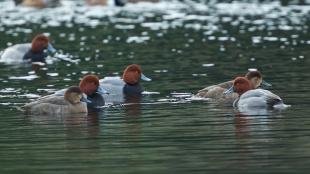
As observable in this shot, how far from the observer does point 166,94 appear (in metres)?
21.1

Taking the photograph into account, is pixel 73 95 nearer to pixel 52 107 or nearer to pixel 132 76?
pixel 52 107

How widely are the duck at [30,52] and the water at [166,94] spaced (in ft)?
2.17

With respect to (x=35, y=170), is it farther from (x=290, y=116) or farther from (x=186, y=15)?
(x=186, y=15)

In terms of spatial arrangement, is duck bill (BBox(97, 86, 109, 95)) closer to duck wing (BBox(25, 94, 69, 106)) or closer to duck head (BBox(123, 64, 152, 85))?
duck wing (BBox(25, 94, 69, 106))

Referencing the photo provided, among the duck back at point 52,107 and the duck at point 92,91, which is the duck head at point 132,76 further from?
the duck back at point 52,107

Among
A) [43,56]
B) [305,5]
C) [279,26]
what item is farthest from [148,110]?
[305,5]

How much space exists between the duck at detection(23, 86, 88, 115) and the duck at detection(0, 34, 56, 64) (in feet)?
36.1

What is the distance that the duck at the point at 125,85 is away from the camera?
71.0 ft

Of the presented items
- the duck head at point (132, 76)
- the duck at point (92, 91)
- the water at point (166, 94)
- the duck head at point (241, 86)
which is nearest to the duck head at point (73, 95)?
the water at point (166, 94)

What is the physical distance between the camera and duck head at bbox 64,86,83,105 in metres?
19.0

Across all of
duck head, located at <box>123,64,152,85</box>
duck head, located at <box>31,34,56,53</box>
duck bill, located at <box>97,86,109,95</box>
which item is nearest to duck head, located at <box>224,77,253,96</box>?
duck bill, located at <box>97,86,109,95</box>

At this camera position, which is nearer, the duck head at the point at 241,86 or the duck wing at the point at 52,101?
the duck wing at the point at 52,101

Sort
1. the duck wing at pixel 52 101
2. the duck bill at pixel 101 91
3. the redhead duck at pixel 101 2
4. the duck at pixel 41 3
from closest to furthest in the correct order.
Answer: the duck wing at pixel 52 101 < the duck bill at pixel 101 91 < the redhead duck at pixel 101 2 < the duck at pixel 41 3

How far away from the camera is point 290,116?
1753cm
